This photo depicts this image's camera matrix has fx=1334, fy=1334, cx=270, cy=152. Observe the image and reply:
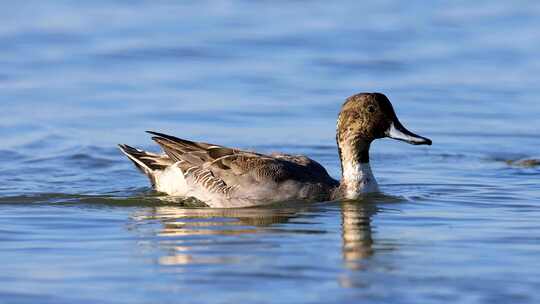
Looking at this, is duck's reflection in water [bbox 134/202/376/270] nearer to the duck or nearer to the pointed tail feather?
the duck

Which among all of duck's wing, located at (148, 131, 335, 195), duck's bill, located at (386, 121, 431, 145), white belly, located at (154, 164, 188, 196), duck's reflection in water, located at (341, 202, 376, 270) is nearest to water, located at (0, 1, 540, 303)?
duck's reflection in water, located at (341, 202, 376, 270)

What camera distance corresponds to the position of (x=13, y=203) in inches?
489

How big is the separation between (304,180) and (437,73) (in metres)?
7.83

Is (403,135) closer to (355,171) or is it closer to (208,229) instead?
(355,171)

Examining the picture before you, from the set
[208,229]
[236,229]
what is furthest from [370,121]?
[208,229]

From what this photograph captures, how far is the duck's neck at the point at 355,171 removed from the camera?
1280 centimetres

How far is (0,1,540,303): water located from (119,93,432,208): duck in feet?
0.94

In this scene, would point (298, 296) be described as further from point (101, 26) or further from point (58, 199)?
point (101, 26)

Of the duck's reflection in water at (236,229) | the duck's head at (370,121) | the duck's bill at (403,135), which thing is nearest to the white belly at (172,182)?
the duck's reflection in water at (236,229)

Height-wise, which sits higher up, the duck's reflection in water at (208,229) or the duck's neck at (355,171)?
the duck's neck at (355,171)

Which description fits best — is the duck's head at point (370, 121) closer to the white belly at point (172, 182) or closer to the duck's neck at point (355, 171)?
the duck's neck at point (355, 171)

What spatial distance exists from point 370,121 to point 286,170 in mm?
955

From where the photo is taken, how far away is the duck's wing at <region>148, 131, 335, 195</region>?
1259 cm

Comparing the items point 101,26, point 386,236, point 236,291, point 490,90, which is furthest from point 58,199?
point 101,26
